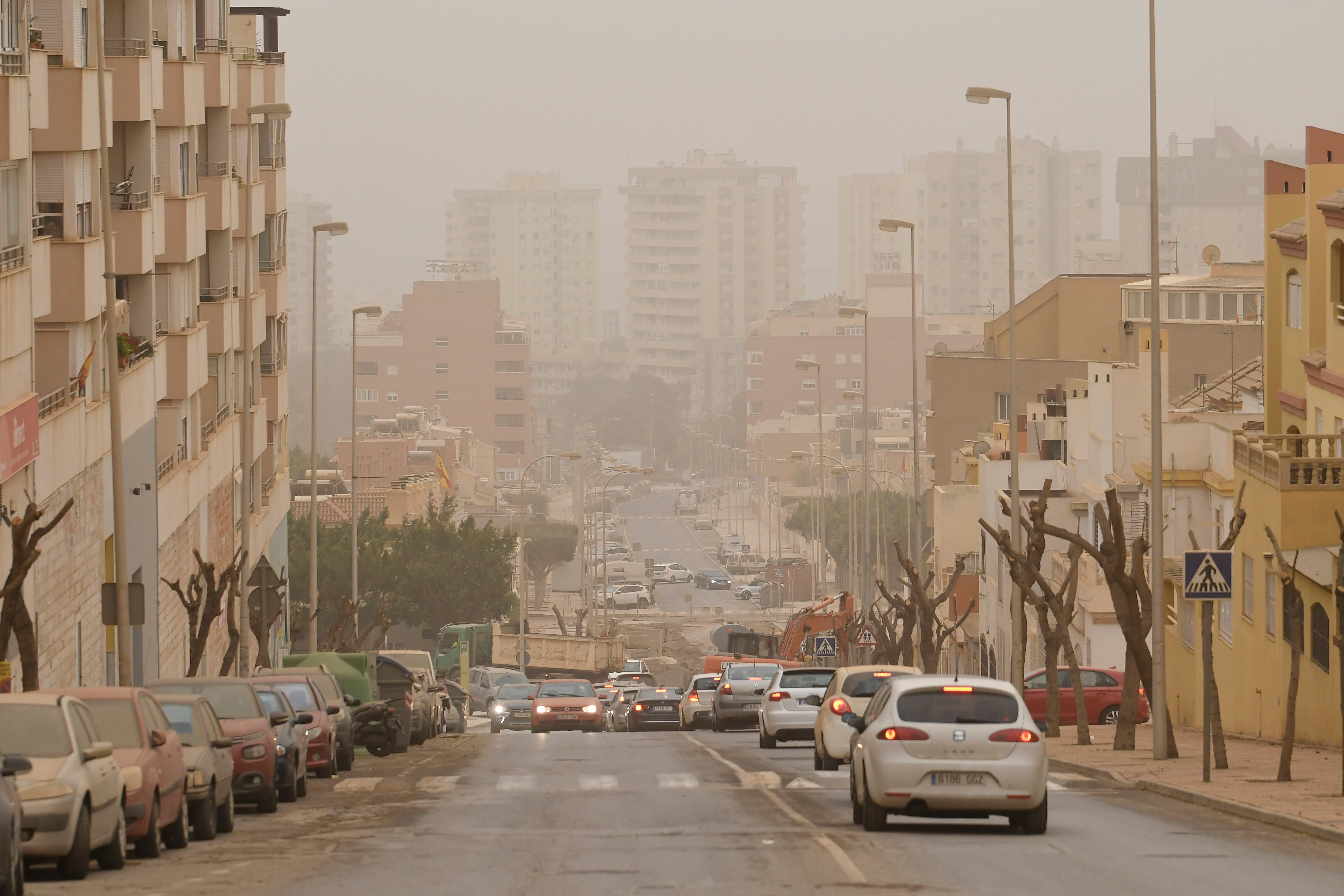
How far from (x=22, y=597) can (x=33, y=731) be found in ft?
31.0

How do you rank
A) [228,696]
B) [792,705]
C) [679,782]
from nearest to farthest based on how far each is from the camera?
[228,696] < [679,782] < [792,705]

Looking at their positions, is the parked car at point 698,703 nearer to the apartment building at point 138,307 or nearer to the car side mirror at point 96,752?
the apartment building at point 138,307

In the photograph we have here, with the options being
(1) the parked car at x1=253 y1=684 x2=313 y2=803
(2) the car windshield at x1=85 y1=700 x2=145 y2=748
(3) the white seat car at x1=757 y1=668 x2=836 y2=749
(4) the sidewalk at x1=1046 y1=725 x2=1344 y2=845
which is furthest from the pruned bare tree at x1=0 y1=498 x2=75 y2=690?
(4) the sidewalk at x1=1046 y1=725 x2=1344 y2=845

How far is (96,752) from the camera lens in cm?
1430

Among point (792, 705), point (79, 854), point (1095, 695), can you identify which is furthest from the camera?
point (1095, 695)

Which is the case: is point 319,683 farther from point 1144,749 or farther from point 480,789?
point 1144,749

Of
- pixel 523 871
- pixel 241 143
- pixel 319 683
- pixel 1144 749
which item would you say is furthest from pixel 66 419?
pixel 241 143

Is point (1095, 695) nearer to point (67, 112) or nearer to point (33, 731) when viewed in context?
point (67, 112)

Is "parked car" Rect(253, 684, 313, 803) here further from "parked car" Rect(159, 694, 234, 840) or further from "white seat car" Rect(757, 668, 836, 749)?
"white seat car" Rect(757, 668, 836, 749)

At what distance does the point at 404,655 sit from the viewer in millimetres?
44719

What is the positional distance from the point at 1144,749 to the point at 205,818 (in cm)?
1760

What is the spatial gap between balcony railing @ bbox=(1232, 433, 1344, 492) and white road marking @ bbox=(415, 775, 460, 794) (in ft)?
44.8

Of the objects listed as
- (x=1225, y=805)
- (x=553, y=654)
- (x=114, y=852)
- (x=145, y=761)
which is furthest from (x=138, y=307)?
(x=553, y=654)

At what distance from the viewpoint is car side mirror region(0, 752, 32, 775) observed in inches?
492
